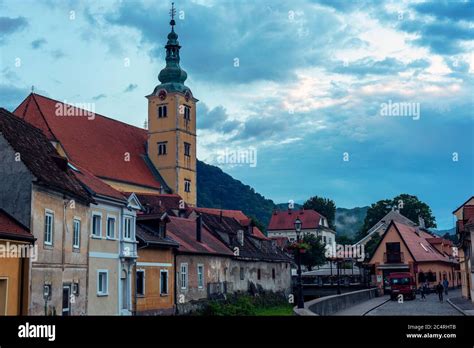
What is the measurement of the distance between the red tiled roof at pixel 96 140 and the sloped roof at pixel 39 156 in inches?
1368

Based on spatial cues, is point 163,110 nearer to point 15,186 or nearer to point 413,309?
point 15,186

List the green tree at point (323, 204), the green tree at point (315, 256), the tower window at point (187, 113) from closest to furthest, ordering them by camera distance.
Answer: the green tree at point (323, 204) → the green tree at point (315, 256) → the tower window at point (187, 113)

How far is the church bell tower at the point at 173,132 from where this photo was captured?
223ft

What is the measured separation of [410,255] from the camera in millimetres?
43969

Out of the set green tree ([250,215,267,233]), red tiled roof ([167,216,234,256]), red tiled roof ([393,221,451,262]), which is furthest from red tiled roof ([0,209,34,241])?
red tiled roof ([393,221,451,262])

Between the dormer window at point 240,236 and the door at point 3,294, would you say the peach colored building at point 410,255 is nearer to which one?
the dormer window at point 240,236

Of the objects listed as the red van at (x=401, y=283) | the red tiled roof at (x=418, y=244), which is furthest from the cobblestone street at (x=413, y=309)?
the red tiled roof at (x=418, y=244)

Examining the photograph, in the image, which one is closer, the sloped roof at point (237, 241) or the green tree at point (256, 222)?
the green tree at point (256, 222)

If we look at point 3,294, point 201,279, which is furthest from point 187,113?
point 3,294

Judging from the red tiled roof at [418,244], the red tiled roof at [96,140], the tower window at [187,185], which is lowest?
the red tiled roof at [418,244]
